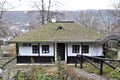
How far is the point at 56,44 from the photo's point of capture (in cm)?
2609

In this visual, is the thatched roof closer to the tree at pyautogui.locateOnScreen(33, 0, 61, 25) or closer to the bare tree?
the tree at pyautogui.locateOnScreen(33, 0, 61, 25)

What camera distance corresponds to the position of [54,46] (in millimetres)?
26078

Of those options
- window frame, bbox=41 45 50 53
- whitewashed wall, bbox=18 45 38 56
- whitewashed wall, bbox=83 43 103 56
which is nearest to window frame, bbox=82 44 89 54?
whitewashed wall, bbox=83 43 103 56

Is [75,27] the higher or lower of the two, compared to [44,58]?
higher

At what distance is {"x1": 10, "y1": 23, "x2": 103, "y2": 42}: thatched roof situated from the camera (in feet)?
83.9

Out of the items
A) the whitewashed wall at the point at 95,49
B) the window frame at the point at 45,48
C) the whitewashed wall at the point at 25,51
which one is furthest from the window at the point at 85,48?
the whitewashed wall at the point at 25,51

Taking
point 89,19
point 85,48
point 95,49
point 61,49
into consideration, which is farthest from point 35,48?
point 89,19

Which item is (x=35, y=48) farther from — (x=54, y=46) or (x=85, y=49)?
(x=85, y=49)

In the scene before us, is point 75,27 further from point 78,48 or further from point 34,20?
point 34,20

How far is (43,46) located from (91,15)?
84.9ft

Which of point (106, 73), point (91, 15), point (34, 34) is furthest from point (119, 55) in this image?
point (91, 15)

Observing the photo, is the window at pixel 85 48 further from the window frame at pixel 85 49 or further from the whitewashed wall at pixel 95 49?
the whitewashed wall at pixel 95 49

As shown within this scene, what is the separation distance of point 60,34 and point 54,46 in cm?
150

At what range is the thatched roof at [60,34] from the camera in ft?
83.9
